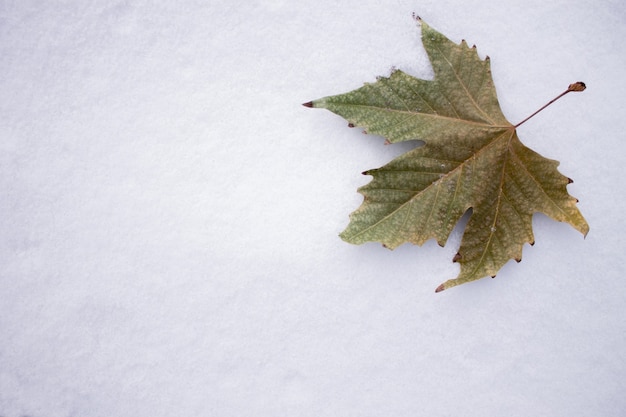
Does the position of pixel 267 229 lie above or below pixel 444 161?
below

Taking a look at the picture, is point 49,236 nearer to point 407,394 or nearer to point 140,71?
point 140,71

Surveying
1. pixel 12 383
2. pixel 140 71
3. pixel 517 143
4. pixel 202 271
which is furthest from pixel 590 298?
pixel 12 383

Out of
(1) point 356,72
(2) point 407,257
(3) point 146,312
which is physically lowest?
(3) point 146,312

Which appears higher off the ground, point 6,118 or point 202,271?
point 6,118
